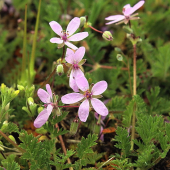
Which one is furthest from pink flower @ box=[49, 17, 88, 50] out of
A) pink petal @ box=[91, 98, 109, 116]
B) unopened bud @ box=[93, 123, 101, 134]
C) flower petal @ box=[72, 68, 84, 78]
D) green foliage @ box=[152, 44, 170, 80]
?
green foliage @ box=[152, 44, 170, 80]

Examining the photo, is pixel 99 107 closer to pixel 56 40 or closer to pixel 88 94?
pixel 88 94

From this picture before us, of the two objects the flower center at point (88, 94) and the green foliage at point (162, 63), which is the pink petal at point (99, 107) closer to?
the flower center at point (88, 94)

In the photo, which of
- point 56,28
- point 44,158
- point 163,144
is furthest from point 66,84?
point 163,144

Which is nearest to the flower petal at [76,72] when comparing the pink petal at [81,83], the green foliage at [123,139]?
the pink petal at [81,83]

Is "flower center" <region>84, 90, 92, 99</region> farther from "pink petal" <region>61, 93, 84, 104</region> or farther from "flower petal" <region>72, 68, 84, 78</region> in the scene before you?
"flower petal" <region>72, 68, 84, 78</region>

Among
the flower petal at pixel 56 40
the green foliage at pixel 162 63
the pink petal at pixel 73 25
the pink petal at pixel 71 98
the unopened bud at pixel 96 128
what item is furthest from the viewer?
the green foliage at pixel 162 63

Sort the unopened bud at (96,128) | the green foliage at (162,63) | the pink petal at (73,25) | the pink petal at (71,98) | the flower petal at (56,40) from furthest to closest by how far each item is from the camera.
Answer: the green foliage at (162,63), the unopened bud at (96,128), the pink petal at (73,25), the flower petal at (56,40), the pink petal at (71,98)
